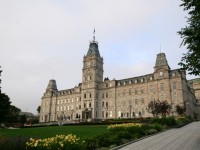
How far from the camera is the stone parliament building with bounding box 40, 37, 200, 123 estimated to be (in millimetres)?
69188

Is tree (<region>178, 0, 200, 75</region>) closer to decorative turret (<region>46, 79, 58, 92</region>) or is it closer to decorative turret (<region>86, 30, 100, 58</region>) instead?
decorative turret (<region>86, 30, 100, 58</region>)

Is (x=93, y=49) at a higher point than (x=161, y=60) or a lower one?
higher

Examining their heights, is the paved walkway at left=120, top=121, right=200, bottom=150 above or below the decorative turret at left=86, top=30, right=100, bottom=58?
below

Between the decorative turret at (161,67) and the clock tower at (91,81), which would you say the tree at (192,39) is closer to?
the decorative turret at (161,67)

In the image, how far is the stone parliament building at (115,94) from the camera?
6919cm

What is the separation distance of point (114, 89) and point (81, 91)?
14169mm

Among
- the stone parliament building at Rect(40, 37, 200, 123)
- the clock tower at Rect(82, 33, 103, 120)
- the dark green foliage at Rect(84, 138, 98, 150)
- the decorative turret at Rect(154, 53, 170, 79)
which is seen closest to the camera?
the dark green foliage at Rect(84, 138, 98, 150)

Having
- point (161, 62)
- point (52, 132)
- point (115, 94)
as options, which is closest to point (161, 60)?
point (161, 62)

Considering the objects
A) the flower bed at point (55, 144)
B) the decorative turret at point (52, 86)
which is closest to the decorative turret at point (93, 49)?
the decorative turret at point (52, 86)

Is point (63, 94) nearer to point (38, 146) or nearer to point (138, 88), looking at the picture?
point (138, 88)

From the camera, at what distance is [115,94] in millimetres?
83188

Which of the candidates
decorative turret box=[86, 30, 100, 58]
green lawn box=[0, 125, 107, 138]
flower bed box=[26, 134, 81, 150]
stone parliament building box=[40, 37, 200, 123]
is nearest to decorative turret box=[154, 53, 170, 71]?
stone parliament building box=[40, 37, 200, 123]

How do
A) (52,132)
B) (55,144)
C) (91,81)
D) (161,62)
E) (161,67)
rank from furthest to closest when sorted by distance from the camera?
(91,81) < (161,62) < (161,67) < (52,132) < (55,144)

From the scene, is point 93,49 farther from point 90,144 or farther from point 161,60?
point 90,144
